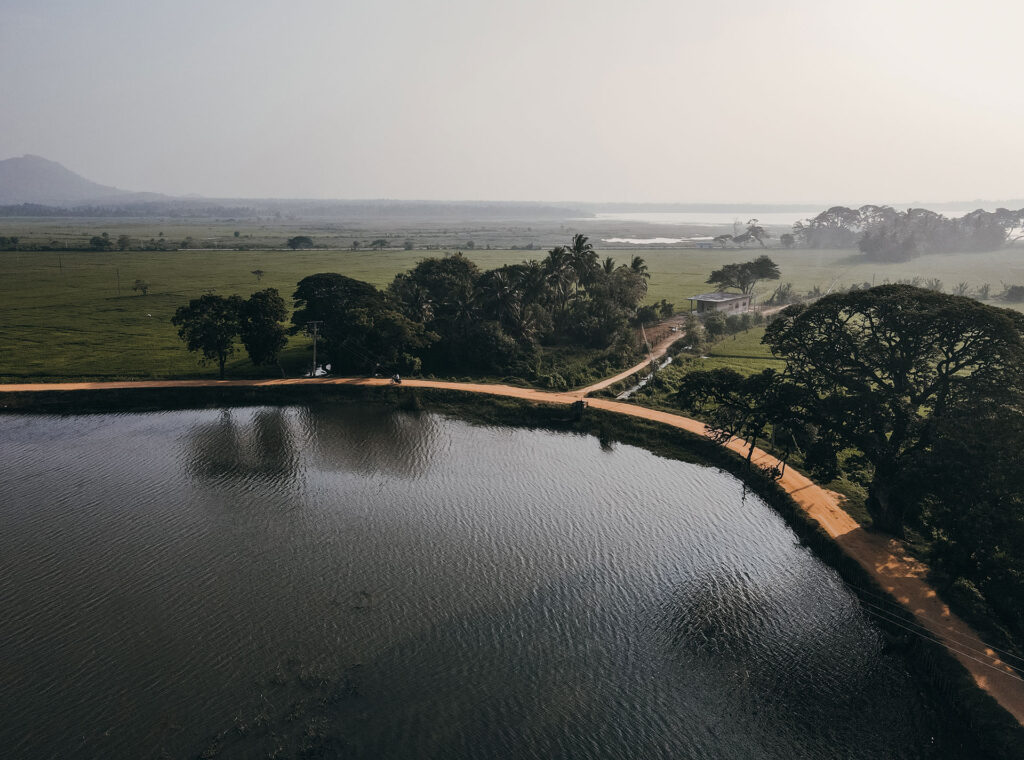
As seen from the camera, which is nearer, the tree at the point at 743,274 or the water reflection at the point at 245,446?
the water reflection at the point at 245,446

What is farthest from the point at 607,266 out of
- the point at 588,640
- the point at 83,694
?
the point at 83,694

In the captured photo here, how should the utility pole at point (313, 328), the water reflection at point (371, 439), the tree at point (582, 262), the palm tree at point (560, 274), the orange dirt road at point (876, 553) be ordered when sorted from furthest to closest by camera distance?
the tree at point (582, 262), the palm tree at point (560, 274), the utility pole at point (313, 328), the water reflection at point (371, 439), the orange dirt road at point (876, 553)

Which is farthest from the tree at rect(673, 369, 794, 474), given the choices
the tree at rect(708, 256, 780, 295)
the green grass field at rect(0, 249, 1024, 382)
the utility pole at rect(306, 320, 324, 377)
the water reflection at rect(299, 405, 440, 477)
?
the tree at rect(708, 256, 780, 295)

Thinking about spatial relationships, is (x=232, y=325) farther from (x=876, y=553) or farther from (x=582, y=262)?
(x=876, y=553)

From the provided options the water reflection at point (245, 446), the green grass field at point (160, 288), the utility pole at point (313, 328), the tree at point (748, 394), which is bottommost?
the water reflection at point (245, 446)

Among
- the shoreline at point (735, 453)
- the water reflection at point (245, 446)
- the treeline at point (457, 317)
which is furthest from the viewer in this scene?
the treeline at point (457, 317)

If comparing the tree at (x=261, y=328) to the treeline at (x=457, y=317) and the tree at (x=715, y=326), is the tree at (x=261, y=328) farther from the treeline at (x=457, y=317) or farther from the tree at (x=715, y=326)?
the tree at (x=715, y=326)

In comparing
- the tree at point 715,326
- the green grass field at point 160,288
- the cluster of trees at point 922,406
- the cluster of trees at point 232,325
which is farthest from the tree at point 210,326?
the tree at point 715,326

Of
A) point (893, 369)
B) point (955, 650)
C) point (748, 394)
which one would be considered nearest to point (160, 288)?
point (748, 394)
